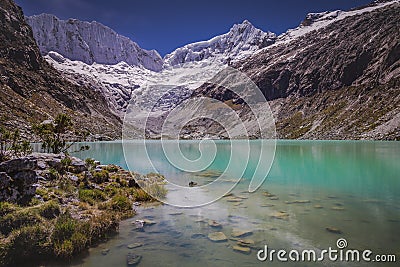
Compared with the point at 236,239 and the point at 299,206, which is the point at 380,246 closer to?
the point at 236,239

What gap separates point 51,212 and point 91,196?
521cm

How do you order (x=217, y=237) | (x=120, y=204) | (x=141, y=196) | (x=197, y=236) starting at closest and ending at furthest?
(x=217, y=237)
(x=197, y=236)
(x=120, y=204)
(x=141, y=196)

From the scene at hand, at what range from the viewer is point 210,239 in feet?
48.7

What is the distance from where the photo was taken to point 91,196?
20.8m

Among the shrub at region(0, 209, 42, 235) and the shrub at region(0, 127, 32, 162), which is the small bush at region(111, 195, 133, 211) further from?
the shrub at region(0, 127, 32, 162)

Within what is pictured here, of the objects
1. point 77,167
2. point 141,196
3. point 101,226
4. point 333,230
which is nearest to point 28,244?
point 101,226

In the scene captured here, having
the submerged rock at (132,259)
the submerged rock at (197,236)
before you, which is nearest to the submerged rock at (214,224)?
the submerged rock at (197,236)

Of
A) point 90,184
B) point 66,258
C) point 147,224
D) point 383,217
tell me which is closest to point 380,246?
point 383,217

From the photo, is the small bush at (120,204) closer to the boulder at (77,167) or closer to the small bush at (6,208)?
the small bush at (6,208)

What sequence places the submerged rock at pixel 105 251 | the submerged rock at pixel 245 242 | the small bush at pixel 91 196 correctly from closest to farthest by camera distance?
1. the submerged rock at pixel 105 251
2. the submerged rock at pixel 245 242
3. the small bush at pixel 91 196

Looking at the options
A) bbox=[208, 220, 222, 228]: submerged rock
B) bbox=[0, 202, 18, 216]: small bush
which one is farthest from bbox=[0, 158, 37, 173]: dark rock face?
bbox=[208, 220, 222, 228]: submerged rock

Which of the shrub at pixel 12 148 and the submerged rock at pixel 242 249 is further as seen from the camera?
the shrub at pixel 12 148

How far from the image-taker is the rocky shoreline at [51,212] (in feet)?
41.3

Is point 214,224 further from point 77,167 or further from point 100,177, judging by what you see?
point 77,167
